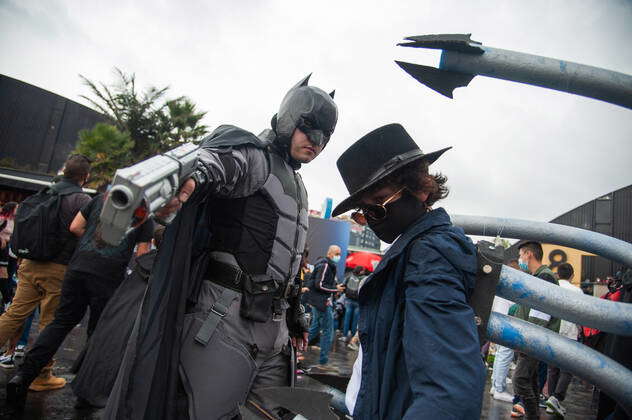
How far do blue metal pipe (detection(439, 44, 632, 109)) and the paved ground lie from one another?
5.51ft

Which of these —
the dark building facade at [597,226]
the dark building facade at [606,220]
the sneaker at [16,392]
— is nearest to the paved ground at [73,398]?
the sneaker at [16,392]

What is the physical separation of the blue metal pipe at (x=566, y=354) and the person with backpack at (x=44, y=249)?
357cm

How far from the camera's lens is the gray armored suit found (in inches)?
65.3

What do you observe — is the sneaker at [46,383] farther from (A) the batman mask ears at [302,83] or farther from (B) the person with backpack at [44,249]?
(A) the batman mask ears at [302,83]

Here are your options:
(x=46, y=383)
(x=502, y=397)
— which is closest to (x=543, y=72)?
(x=46, y=383)

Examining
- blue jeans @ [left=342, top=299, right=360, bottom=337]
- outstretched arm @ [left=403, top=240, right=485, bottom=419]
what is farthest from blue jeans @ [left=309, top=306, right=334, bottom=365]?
outstretched arm @ [left=403, top=240, right=485, bottom=419]

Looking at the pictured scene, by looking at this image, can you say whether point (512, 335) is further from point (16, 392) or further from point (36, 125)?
point (36, 125)

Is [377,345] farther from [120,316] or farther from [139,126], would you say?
[139,126]

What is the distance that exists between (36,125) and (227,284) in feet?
90.5

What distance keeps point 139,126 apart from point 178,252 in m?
21.5

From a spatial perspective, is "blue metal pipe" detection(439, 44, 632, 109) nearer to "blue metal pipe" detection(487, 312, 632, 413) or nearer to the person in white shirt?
"blue metal pipe" detection(487, 312, 632, 413)

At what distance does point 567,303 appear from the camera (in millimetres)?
1229

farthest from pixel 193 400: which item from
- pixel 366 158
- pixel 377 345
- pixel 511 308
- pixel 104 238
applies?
pixel 511 308

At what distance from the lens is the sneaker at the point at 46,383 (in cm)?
338
